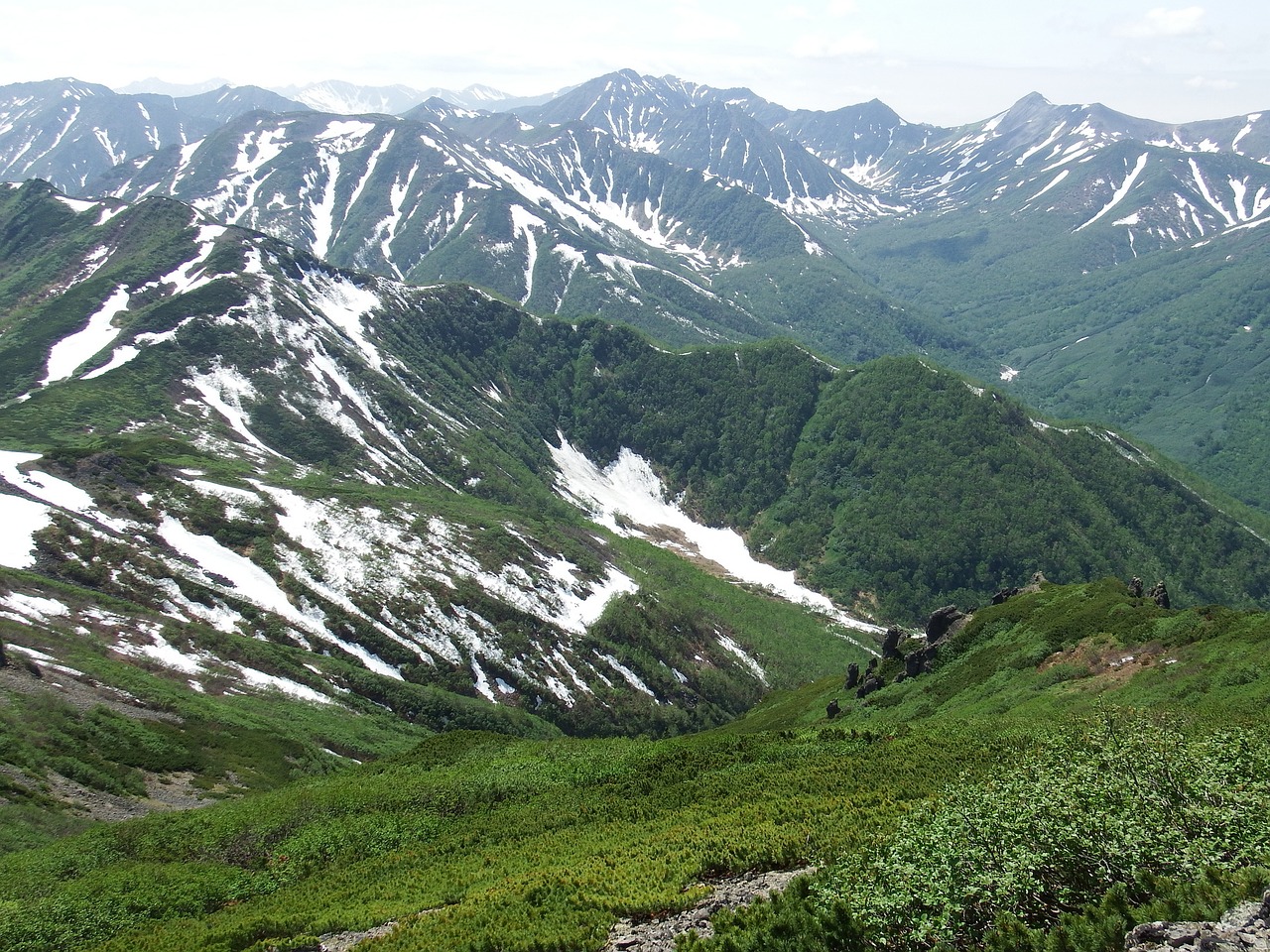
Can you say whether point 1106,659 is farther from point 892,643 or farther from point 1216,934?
point 1216,934

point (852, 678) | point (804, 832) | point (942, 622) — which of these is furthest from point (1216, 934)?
point (852, 678)

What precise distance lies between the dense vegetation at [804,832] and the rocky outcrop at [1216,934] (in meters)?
1.20

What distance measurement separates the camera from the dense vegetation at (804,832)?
27438 mm

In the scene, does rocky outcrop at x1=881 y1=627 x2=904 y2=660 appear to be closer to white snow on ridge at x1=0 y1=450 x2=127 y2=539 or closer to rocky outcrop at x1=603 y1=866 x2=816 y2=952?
rocky outcrop at x1=603 y1=866 x2=816 y2=952

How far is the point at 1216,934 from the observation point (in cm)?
2119

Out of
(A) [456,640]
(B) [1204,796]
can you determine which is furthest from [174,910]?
(A) [456,640]

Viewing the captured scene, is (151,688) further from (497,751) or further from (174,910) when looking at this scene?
(174,910)

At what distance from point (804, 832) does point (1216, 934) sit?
2118 centimetres

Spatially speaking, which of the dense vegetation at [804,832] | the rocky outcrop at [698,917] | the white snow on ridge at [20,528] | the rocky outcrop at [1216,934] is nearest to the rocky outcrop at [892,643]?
the dense vegetation at [804,832]

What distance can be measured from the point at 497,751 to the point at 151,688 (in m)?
37.2

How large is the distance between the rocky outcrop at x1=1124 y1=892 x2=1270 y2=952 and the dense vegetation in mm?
1198

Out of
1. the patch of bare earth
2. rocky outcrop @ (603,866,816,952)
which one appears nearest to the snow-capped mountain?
rocky outcrop @ (603,866,816,952)

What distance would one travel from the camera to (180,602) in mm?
111000

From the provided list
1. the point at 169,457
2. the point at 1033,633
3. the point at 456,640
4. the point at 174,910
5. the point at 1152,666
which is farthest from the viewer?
the point at 169,457
